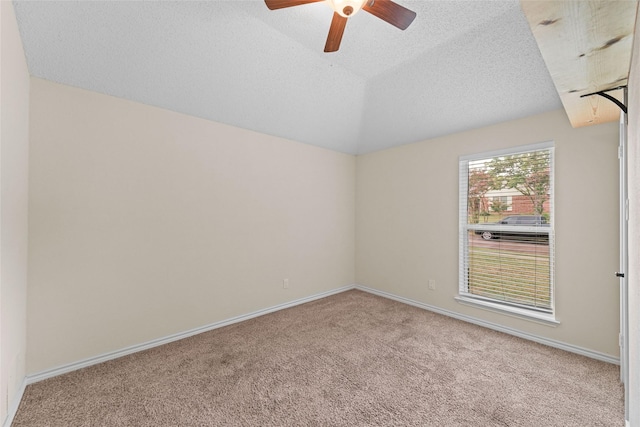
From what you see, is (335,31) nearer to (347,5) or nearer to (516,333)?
(347,5)

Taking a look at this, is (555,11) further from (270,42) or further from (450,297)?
(450,297)

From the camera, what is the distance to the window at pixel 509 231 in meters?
2.62

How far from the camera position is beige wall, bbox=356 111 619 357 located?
227 cm

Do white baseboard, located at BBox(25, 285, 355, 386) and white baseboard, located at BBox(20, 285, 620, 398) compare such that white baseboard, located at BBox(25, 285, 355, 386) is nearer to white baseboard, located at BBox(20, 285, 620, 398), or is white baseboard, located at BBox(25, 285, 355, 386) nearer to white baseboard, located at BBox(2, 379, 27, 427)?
white baseboard, located at BBox(20, 285, 620, 398)

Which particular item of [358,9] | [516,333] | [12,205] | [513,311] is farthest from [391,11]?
[516,333]

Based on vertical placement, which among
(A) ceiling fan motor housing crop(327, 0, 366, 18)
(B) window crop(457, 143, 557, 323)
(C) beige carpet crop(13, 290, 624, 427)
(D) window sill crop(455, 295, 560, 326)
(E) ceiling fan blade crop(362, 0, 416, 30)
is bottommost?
(C) beige carpet crop(13, 290, 624, 427)

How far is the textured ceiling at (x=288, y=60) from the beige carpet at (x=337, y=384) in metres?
2.32

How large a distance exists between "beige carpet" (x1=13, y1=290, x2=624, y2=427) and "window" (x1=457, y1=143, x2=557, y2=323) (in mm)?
467

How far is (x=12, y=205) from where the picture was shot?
1583 mm

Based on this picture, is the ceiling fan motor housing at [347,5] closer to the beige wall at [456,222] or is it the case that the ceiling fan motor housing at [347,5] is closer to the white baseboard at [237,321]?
the beige wall at [456,222]

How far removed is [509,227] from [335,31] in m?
2.65

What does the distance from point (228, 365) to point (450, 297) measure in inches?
103

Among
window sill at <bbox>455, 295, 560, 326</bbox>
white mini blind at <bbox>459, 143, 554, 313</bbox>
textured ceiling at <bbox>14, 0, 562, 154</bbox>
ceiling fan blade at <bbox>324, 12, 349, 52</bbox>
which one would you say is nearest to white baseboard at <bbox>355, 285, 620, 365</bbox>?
window sill at <bbox>455, 295, 560, 326</bbox>

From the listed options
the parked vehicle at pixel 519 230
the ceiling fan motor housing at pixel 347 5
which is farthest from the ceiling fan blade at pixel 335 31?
the parked vehicle at pixel 519 230
